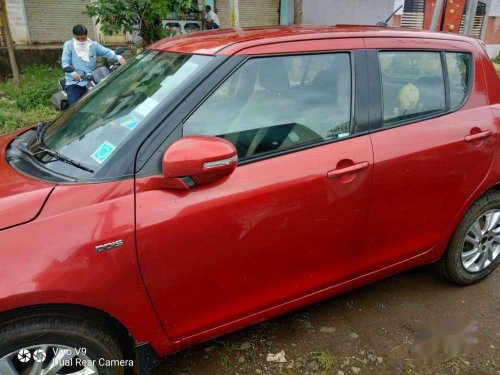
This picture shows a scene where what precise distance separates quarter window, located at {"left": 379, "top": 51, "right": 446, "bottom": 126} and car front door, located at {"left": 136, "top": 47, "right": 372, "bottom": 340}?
0.63ft

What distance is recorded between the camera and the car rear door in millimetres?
2363

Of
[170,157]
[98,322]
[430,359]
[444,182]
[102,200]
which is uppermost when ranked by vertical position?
[170,157]

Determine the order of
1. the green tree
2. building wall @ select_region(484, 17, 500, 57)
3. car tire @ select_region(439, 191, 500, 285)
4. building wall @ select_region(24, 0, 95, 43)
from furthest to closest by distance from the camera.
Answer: building wall @ select_region(484, 17, 500, 57) → building wall @ select_region(24, 0, 95, 43) → the green tree → car tire @ select_region(439, 191, 500, 285)

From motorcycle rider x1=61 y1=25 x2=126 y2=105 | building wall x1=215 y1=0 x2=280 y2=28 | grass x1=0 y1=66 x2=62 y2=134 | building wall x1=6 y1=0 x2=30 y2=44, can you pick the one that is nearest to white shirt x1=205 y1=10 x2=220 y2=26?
building wall x1=215 y1=0 x2=280 y2=28

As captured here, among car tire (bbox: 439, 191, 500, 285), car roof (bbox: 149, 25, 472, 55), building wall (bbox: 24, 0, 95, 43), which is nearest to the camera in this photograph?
car roof (bbox: 149, 25, 472, 55)

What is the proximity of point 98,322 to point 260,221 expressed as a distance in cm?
81

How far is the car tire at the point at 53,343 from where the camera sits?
5.27 ft

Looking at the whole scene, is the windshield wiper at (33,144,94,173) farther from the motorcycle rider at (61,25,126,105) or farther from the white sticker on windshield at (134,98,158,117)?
the motorcycle rider at (61,25,126,105)

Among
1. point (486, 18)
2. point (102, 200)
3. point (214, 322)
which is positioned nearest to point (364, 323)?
point (214, 322)

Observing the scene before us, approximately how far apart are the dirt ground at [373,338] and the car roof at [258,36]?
1.64 meters

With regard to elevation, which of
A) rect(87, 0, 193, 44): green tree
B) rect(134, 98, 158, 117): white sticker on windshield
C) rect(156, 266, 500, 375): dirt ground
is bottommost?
rect(156, 266, 500, 375): dirt ground

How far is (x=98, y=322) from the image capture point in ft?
5.93

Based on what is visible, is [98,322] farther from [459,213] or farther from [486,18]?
[486,18]

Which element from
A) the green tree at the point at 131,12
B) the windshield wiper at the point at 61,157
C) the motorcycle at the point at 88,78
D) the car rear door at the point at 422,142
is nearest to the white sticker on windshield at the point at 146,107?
the windshield wiper at the point at 61,157
